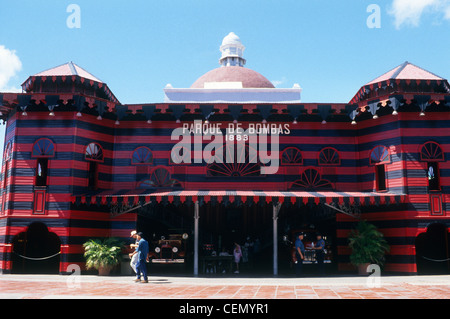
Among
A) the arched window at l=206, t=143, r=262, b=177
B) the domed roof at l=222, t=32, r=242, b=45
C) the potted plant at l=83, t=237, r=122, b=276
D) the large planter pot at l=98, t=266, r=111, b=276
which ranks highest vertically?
the domed roof at l=222, t=32, r=242, b=45

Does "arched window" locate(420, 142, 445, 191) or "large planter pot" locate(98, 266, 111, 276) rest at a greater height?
"arched window" locate(420, 142, 445, 191)

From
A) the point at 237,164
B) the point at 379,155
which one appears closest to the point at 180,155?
the point at 237,164

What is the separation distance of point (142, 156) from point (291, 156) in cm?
741

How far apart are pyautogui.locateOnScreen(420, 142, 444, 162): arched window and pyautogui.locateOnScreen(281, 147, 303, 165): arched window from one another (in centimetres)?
550

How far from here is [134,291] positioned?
37.6 feet

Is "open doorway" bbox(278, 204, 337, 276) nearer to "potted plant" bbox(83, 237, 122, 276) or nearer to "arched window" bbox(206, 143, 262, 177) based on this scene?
"arched window" bbox(206, 143, 262, 177)

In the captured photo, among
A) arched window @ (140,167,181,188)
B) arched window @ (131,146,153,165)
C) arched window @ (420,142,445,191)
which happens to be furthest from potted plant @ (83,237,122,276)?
arched window @ (420,142,445,191)

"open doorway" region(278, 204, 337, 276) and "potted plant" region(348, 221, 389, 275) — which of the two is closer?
"potted plant" region(348, 221, 389, 275)

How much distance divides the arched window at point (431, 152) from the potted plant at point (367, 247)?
409 cm

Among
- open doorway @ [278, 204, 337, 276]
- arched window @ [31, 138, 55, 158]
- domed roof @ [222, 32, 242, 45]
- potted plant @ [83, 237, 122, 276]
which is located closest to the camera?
potted plant @ [83, 237, 122, 276]

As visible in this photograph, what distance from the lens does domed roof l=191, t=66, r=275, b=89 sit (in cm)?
3675

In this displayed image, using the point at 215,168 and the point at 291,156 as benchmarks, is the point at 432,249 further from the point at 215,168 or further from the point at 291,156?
the point at 215,168

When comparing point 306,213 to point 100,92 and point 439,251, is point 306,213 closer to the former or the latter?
point 439,251
